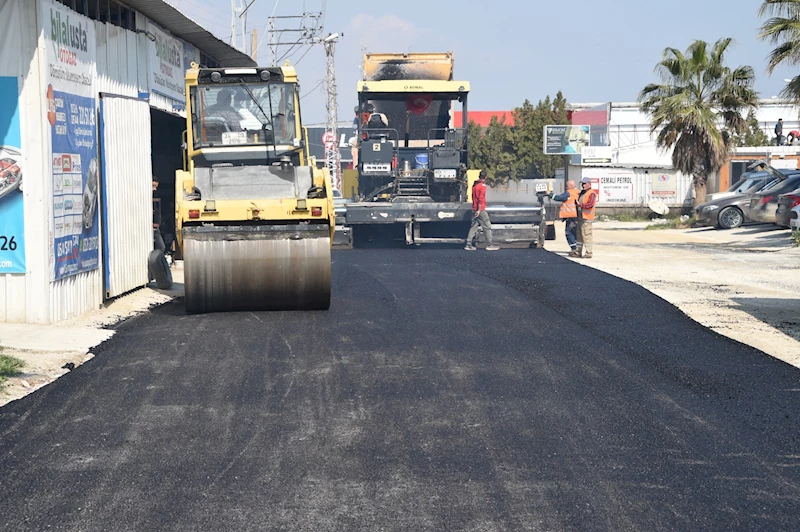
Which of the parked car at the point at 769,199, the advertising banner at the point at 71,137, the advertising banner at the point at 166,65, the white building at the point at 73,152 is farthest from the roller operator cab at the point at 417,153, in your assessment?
the advertising banner at the point at 71,137

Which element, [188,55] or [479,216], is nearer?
[188,55]

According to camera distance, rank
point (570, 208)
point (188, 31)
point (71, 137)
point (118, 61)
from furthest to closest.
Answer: point (570, 208), point (188, 31), point (118, 61), point (71, 137)

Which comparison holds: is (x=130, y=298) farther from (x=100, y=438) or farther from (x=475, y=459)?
(x=475, y=459)

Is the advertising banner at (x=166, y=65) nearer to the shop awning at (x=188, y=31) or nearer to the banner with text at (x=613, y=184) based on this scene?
the shop awning at (x=188, y=31)

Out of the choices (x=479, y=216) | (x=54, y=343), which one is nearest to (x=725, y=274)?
(x=479, y=216)

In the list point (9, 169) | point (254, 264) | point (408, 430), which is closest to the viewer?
point (408, 430)

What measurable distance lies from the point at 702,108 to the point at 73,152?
2585 cm

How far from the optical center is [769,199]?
89.4 ft

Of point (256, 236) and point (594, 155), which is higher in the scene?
point (594, 155)

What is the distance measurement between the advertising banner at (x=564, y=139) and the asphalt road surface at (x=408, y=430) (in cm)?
3328

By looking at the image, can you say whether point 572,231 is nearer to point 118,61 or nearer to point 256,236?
point 118,61

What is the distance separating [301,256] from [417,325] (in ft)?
5.54

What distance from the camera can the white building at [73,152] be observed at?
433 inches

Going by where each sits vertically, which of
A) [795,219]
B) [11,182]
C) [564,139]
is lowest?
[795,219]
